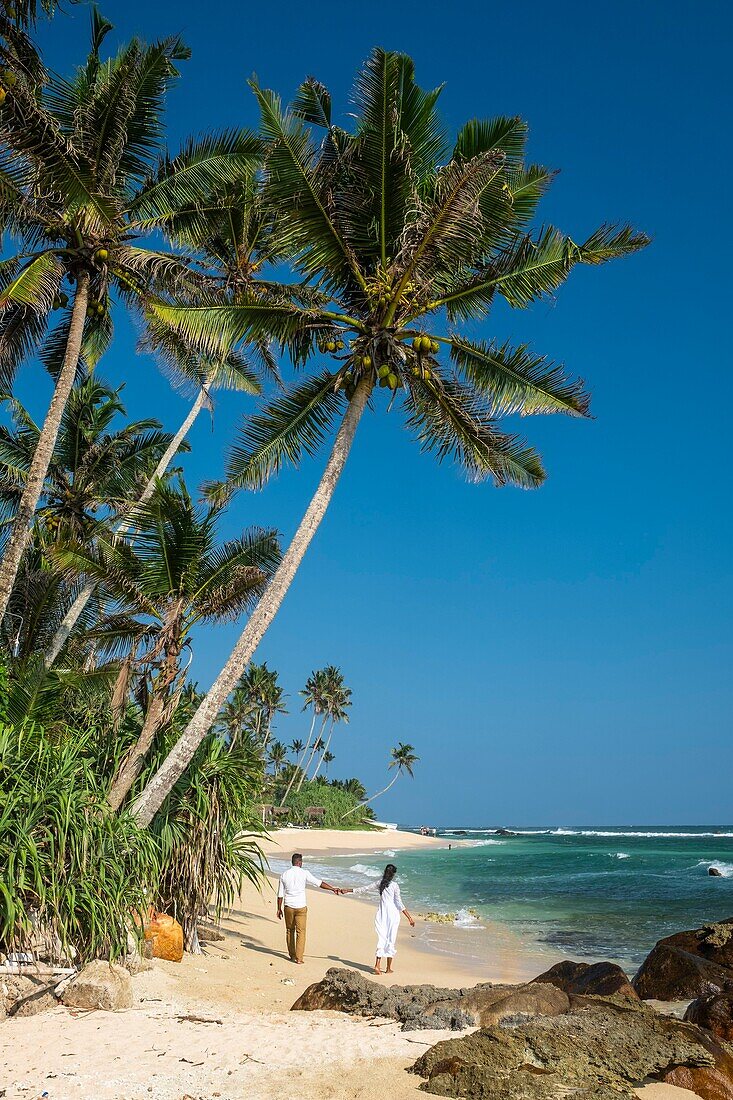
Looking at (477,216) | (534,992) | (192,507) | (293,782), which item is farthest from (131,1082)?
(293,782)

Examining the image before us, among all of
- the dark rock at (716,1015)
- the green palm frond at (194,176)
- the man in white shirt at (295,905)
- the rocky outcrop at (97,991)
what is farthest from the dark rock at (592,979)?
the green palm frond at (194,176)

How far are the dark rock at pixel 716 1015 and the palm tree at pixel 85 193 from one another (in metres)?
9.47

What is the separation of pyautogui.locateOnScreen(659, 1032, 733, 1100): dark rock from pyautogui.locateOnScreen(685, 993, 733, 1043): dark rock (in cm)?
149

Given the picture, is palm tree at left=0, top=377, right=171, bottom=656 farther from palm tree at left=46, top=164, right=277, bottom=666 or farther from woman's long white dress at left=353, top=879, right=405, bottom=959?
woman's long white dress at left=353, top=879, right=405, bottom=959

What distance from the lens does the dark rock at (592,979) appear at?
914 cm

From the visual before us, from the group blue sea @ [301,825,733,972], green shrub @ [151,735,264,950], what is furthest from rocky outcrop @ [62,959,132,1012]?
blue sea @ [301,825,733,972]

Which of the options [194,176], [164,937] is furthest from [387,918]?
[194,176]

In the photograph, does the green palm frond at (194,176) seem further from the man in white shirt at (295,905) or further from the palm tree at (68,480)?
the man in white shirt at (295,905)

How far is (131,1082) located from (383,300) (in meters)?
8.83

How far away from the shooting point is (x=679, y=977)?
10438mm

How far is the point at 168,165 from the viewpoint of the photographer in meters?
12.8

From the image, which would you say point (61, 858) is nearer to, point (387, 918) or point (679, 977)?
point (387, 918)

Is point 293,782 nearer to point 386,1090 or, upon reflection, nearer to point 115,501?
point 115,501

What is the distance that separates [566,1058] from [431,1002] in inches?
72.8
